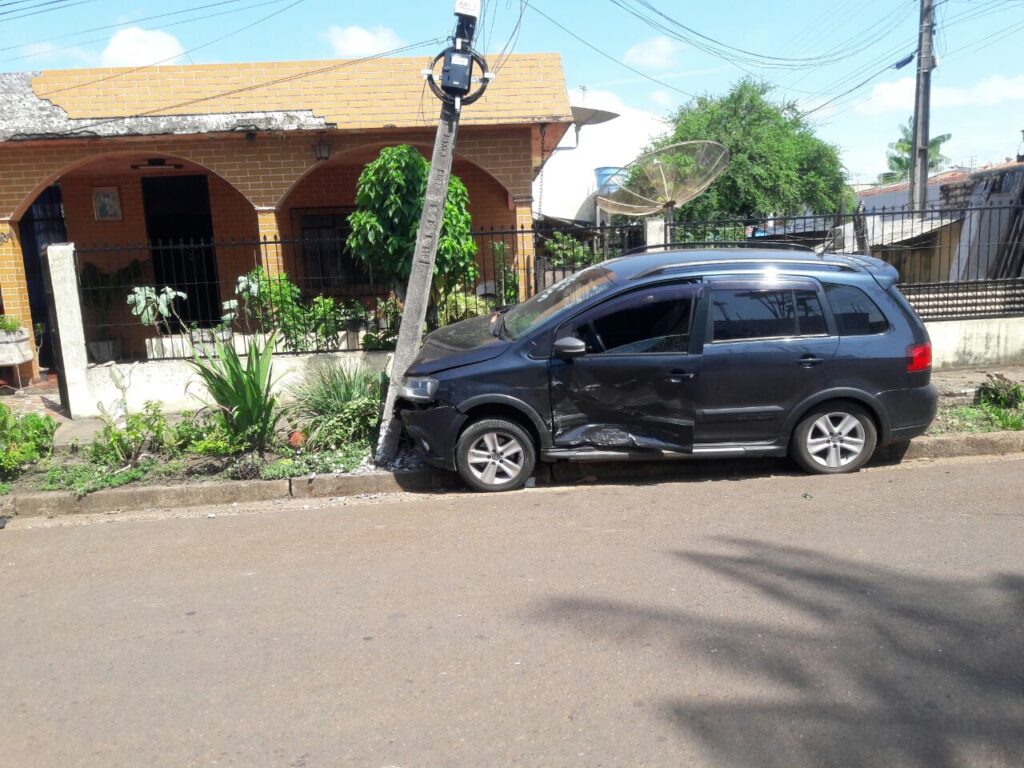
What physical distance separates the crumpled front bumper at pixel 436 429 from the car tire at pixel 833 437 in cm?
270

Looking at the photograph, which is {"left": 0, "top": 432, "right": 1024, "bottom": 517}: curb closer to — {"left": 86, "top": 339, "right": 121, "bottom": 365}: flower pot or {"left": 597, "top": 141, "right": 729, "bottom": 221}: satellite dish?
{"left": 86, "top": 339, "right": 121, "bottom": 365}: flower pot

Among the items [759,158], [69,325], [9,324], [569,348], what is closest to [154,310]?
[69,325]

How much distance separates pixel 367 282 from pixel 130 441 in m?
6.19

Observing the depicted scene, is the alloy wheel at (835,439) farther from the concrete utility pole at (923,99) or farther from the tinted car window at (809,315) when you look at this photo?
the concrete utility pole at (923,99)

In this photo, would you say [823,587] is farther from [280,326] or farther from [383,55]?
[383,55]

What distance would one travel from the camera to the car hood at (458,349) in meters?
6.89

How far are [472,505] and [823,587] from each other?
2755mm

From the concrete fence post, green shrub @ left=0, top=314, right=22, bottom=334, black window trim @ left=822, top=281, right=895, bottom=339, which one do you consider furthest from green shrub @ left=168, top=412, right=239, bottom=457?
black window trim @ left=822, top=281, right=895, bottom=339

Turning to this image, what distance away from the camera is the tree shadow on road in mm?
3424

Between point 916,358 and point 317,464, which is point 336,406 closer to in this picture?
point 317,464

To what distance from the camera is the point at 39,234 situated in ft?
49.1

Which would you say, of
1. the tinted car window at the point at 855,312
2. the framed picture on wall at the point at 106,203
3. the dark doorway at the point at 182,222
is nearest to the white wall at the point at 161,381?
the dark doorway at the point at 182,222

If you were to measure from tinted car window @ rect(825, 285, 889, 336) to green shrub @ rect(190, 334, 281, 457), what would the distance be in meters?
4.74

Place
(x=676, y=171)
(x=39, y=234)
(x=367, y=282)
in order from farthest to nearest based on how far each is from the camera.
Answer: (x=39, y=234) → (x=367, y=282) → (x=676, y=171)
